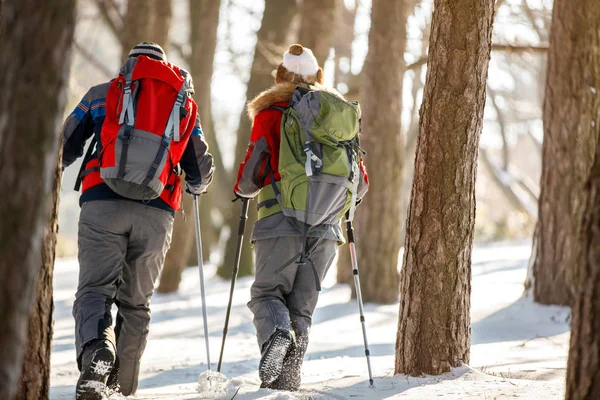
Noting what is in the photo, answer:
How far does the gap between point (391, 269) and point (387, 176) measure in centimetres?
107

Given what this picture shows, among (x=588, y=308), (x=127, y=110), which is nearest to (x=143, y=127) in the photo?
(x=127, y=110)

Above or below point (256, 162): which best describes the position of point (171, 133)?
above

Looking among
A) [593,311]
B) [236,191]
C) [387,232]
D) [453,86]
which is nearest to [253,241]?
[236,191]

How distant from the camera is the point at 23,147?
261 cm

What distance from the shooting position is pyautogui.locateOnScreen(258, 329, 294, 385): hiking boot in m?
4.79

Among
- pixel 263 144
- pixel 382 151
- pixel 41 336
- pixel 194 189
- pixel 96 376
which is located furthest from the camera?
pixel 382 151

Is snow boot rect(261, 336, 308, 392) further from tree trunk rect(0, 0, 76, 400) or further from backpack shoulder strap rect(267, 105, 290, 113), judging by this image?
tree trunk rect(0, 0, 76, 400)

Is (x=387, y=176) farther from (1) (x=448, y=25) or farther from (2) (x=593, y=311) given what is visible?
(2) (x=593, y=311)

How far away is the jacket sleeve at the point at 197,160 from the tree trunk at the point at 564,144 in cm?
459

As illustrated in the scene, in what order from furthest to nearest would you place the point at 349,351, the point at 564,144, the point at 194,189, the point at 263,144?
1. the point at 564,144
2. the point at 349,351
3. the point at 194,189
4. the point at 263,144

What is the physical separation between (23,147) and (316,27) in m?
9.73

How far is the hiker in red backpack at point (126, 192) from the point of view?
463cm

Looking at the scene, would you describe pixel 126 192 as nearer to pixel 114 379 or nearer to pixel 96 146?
pixel 96 146

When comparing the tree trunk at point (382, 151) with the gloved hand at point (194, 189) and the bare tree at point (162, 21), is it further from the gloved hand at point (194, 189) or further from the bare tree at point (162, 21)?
the gloved hand at point (194, 189)
